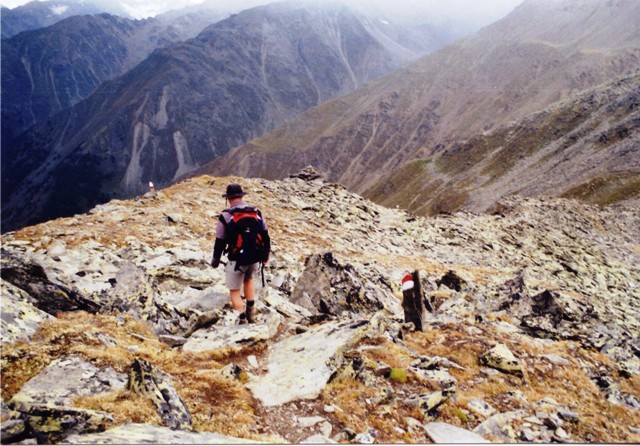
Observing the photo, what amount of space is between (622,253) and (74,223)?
40539 mm

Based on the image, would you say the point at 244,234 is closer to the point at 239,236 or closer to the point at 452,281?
the point at 239,236

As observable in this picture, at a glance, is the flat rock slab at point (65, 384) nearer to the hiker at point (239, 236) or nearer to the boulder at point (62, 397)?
the boulder at point (62, 397)

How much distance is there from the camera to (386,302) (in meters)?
15.8

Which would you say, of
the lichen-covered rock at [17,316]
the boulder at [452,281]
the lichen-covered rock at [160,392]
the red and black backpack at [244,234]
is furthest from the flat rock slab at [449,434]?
the boulder at [452,281]

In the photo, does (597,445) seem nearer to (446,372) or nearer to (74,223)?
(446,372)

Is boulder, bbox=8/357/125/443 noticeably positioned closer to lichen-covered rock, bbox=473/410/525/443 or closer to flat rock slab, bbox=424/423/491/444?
flat rock slab, bbox=424/423/491/444

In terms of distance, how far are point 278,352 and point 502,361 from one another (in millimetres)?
5735

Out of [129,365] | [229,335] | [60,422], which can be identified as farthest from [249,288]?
[60,422]

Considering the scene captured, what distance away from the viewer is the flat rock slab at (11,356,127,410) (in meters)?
6.35

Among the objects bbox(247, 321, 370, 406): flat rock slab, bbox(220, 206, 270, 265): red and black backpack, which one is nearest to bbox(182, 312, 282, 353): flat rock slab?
bbox(247, 321, 370, 406): flat rock slab

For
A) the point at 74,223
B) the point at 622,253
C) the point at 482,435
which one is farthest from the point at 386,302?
the point at 622,253

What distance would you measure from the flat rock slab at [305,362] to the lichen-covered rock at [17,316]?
4.45 meters

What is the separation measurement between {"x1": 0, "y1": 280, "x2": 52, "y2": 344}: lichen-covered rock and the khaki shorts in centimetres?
404

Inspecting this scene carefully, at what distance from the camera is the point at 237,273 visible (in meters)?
11.3
